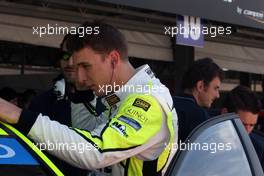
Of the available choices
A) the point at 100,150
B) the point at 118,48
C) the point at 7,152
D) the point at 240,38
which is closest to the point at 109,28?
the point at 118,48

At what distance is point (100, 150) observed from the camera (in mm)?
1877

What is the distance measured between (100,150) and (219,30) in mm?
4421

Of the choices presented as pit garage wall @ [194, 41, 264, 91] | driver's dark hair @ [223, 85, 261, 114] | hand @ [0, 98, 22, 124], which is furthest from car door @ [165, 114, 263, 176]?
pit garage wall @ [194, 41, 264, 91]

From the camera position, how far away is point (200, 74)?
10.4 ft

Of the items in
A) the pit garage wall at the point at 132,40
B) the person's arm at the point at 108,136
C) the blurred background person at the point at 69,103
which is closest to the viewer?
the person's arm at the point at 108,136

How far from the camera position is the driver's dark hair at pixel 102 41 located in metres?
2.04

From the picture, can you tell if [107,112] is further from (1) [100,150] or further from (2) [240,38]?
(2) [240,38]

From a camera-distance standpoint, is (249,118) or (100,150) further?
(249,118)

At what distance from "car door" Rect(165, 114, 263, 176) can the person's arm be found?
0.12 m

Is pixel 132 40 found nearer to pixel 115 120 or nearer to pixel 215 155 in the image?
pixel 215 155

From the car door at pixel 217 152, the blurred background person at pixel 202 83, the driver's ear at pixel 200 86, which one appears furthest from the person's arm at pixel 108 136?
the driver's ear at pixel 200 86

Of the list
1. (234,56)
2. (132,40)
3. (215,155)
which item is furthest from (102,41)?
(234,56)

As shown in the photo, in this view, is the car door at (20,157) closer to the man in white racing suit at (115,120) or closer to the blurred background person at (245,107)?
the man in white racing suit at (115,120)

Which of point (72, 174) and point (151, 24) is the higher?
point (151, 24)
